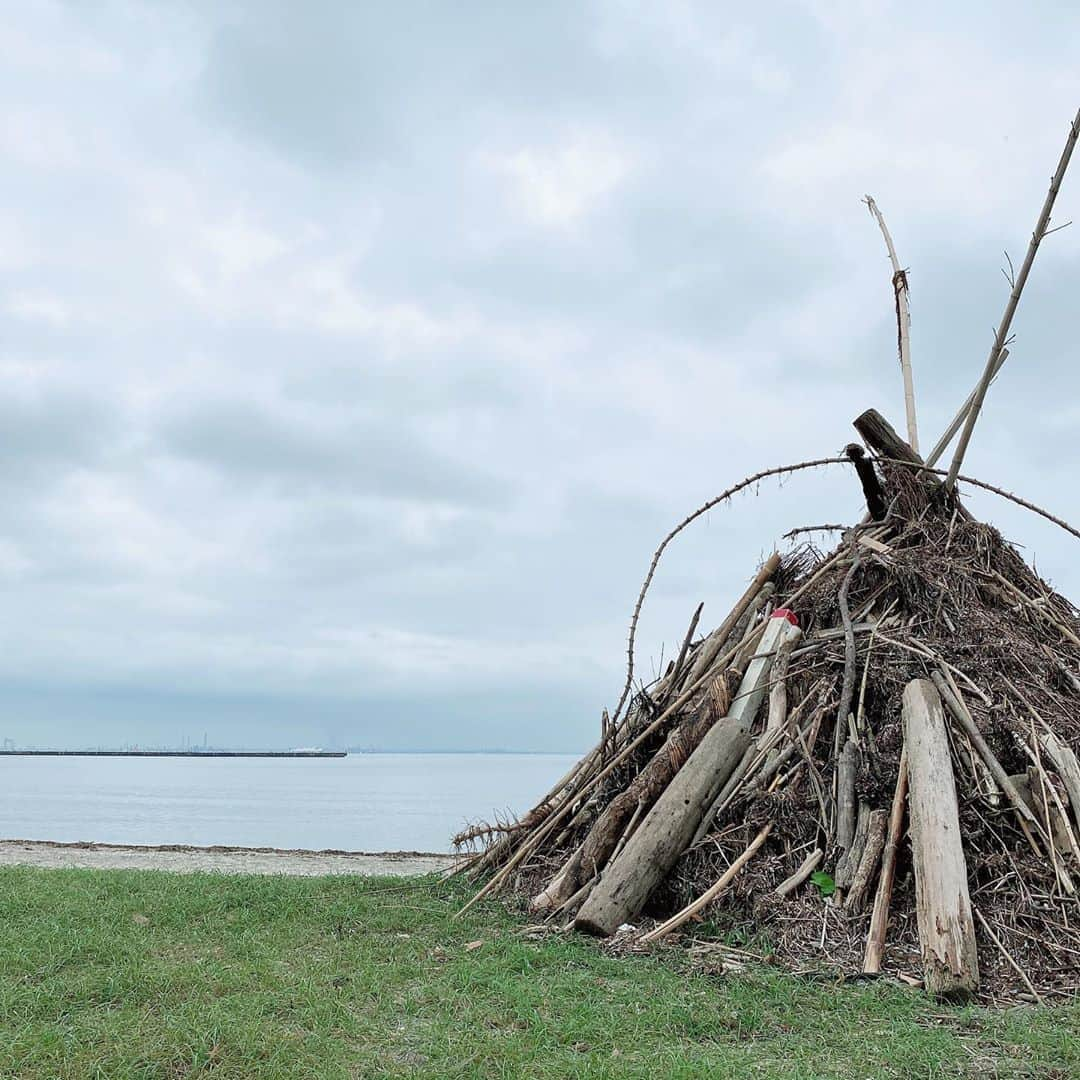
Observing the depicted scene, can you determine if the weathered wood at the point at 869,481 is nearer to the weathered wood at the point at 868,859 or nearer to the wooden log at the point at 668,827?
the wooden log at the point at 668,827

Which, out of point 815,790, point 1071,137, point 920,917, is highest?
point 1071,137

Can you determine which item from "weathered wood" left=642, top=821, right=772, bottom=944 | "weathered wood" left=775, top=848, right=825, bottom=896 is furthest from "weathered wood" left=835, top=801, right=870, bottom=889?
"weathered wood" left=642, top=821, right=772, bottom=944

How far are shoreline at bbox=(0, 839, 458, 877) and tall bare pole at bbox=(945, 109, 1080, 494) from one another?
7.42 meters

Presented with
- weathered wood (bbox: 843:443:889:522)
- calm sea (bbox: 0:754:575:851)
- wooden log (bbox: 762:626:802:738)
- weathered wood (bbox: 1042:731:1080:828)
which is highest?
weathered wood (bbox: 843:443:889:522)

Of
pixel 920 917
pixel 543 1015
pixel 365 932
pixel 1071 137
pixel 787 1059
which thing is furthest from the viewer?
pixel 1071 137

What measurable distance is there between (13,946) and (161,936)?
88 cm

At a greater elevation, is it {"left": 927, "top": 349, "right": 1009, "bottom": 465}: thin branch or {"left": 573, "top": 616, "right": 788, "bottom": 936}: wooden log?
{"left": 927, "top": 349, "right": 1009, "bottom": 465}: thin branch

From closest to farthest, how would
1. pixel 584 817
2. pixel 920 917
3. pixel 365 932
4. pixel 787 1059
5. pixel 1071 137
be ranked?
1. pixel 787 1059
2. pixel 920 917
3. pixel 365 932
4. pixel 1071 137
5. pixel 584 817

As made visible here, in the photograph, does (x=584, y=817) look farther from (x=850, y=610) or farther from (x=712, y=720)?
(x=850, y=610)

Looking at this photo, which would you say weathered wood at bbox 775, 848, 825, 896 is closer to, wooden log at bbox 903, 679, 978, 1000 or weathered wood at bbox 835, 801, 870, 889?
weathered wood at bbox 835, 801, 870, 889

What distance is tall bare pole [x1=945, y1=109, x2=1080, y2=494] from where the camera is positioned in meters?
8.16

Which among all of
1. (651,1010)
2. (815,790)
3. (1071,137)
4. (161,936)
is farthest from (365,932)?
(1071,137)

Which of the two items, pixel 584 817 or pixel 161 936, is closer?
pixel 161 936

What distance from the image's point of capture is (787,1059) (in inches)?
184
